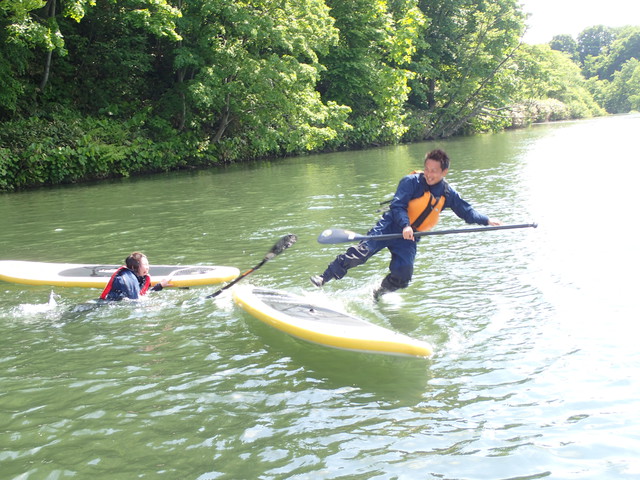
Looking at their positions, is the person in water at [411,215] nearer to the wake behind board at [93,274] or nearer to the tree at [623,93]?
the wake behind board at [93,274]

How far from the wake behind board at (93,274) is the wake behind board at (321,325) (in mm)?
999

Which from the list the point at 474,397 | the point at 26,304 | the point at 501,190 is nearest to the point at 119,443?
the point at 474,397

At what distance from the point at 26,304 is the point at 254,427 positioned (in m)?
4.30

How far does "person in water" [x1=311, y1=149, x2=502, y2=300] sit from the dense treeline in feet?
45.2

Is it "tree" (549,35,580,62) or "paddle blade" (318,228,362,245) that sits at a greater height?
"tree" (549,35,580,62)

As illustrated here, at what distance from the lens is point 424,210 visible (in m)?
5.92

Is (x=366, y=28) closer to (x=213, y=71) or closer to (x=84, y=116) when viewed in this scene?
(x=213, y=71)

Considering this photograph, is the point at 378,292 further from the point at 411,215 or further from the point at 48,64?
the point at 48,64

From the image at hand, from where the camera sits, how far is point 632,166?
55.2ft

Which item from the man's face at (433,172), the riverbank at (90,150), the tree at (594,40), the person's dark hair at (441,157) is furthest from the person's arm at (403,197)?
the tree at (594,40)

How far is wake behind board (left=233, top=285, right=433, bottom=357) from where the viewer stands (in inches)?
181

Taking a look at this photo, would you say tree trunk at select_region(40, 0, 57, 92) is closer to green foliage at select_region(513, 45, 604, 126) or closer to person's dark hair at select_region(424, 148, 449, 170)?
person's dark hair at select_region(424, 148, 449, 170)

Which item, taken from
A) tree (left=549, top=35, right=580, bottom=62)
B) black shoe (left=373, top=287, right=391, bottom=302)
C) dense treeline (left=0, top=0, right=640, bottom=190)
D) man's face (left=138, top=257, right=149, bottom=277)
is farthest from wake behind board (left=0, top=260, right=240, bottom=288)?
tree (left=549, top=35, right=580, bottom=62)

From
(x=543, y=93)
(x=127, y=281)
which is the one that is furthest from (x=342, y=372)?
(x=543, y=93)
